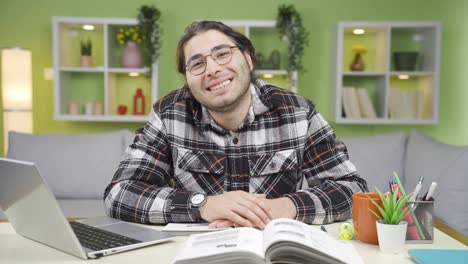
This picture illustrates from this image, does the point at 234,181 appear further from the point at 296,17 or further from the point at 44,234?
the point at 296,17

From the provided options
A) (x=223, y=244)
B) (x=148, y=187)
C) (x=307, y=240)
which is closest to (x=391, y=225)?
(x=307, y=240)

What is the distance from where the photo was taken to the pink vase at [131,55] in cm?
377

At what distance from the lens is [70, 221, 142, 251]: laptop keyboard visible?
1017 millimetres

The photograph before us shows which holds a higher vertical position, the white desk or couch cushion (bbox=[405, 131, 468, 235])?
the white desk

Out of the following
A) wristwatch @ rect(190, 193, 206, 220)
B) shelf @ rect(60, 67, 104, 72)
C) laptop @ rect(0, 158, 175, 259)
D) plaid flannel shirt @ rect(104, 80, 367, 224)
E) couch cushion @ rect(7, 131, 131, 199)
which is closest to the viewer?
laptop @ rect(0, 158, 175, 259)

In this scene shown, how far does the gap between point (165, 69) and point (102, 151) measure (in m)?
1.16

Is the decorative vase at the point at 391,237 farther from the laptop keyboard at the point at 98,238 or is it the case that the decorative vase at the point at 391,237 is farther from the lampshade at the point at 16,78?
the lampshade at the point at 16,78

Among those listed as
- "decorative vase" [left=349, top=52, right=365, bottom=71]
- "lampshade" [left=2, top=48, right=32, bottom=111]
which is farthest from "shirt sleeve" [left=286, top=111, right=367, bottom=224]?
"lampshade" [left=2, top=48, right=32, bottom=111]

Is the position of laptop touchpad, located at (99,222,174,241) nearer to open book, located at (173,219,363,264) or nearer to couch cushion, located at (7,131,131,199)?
open book, located at (173,219,363,264)

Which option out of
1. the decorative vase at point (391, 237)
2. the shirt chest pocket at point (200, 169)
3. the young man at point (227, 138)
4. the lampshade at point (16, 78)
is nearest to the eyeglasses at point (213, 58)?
the young man at point (227, 138)

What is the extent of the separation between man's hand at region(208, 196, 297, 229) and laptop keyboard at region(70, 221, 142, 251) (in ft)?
0.80

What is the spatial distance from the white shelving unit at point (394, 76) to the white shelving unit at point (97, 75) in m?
1.47

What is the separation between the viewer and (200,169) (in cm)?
160

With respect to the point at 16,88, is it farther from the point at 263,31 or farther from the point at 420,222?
the point at 420,222
